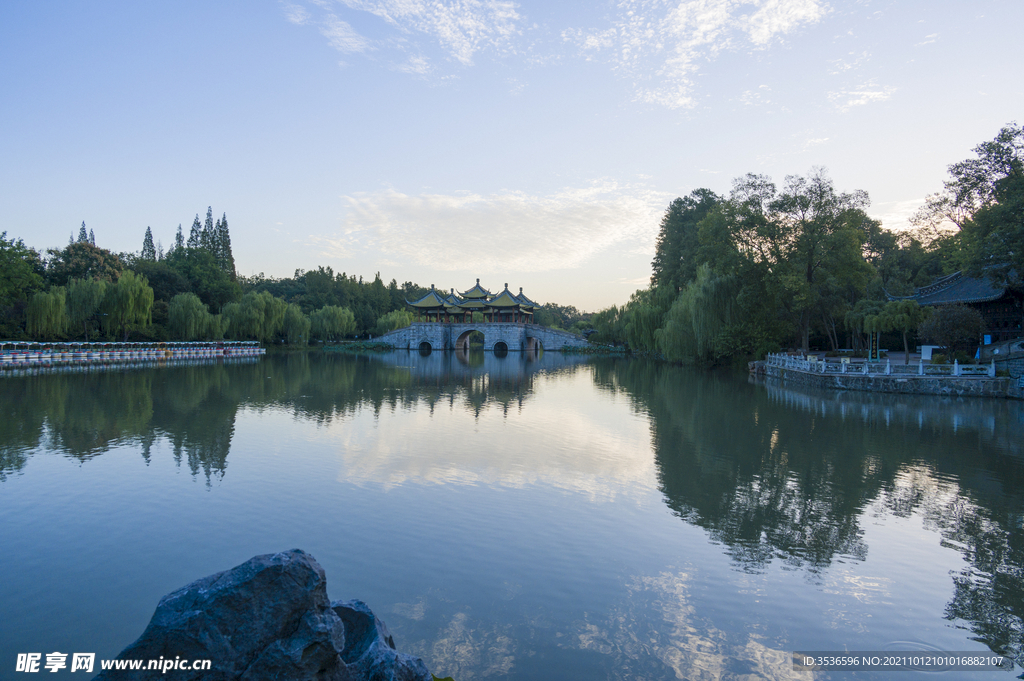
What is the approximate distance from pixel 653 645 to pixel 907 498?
5.02 m

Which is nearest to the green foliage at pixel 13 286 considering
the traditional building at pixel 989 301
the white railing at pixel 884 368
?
the white railing at pixel 884 368

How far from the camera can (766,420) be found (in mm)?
12500

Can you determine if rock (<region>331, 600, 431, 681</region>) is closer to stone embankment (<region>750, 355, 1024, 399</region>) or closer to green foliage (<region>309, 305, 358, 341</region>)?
stone embankment (<region>750, 355, 1024, 399</region>)

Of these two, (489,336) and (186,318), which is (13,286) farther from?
(489,336)

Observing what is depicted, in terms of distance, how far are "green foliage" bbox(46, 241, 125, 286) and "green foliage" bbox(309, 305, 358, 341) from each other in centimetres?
1531

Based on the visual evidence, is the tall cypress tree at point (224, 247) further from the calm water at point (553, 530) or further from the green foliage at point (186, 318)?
the calm water at point (553, 530)

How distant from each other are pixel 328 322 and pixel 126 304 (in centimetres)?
1961

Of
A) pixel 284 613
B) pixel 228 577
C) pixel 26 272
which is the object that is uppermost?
pixel 26 272

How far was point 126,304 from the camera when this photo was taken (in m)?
31.1

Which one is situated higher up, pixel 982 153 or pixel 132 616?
pixel 982 153

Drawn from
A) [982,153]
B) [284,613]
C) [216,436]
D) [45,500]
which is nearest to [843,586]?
[284,613]

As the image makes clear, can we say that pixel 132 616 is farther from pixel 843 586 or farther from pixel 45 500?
pixel 843 586

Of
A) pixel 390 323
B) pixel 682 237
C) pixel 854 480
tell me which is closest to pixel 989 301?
pixel 854 480

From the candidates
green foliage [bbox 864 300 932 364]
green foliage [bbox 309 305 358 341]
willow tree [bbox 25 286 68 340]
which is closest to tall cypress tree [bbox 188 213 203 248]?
green foliage [bbox 309 305 358 341]
